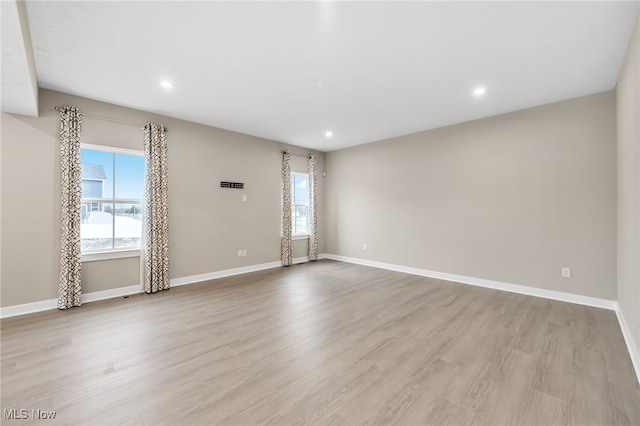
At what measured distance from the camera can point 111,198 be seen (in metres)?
4.01

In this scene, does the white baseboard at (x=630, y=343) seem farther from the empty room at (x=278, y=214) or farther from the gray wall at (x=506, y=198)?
the gray wall at (x=506, y=198)

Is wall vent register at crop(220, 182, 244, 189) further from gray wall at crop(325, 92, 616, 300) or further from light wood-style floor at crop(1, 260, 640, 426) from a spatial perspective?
gray wall at crop(325, 92, 616, 300)

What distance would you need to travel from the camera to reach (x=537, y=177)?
403cm

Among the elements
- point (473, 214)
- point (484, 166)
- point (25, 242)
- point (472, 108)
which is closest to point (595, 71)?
point (472, 108)

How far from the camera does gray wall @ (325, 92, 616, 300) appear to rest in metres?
3.61

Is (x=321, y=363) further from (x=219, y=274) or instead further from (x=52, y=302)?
(x=52, y=302)

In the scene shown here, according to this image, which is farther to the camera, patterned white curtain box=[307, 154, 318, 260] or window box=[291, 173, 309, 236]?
patterned white curtain box=[307, 154, 318, 260]

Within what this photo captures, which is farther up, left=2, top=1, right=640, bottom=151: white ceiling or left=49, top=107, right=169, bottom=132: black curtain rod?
left=2, top=1, right=640, bottom=151: white ceiling

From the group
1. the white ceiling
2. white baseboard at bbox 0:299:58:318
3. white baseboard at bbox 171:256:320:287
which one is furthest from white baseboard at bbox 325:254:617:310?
white baseboard at bbox 0:299:58:318

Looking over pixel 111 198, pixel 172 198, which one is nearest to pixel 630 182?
pixel 172 198

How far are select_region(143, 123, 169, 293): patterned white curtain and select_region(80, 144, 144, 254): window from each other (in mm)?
152

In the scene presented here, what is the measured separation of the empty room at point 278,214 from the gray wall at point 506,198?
3cm

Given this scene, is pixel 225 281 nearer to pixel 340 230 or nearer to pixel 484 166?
pixel 340 230

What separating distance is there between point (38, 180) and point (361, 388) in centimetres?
451
